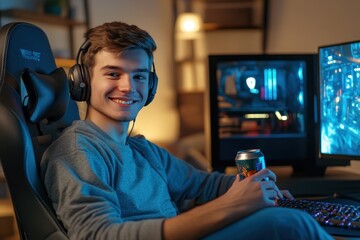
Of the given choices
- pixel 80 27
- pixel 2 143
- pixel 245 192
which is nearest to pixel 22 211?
pixel 2 143

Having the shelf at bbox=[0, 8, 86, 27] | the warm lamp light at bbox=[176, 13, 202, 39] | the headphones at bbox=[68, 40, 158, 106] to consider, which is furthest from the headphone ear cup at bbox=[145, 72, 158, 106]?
the warm lamp light at bbox=[176, 13, 202, 39]

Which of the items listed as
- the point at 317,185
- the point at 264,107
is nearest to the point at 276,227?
the point at 317,185

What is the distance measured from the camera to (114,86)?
43.3 inches

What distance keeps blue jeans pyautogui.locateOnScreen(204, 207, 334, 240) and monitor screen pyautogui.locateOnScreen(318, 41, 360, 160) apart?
1.98 ft

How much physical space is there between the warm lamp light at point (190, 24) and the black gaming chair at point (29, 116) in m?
2.45

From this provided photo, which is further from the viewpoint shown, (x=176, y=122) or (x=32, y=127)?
(x=176, y=122)

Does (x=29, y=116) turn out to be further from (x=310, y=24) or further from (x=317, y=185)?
(x=310, y=24)

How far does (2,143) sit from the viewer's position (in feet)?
3.15

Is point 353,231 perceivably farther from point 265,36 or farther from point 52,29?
point 52,29

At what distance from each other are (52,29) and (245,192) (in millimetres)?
2628

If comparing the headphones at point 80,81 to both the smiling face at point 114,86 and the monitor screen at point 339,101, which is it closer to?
the smiling face at point 114,86

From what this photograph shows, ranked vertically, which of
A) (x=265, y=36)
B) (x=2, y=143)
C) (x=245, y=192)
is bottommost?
(x=245, y=192)

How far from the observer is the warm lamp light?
357 centimetres

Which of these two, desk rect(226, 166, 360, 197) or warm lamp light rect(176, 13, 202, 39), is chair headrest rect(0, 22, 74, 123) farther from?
warm lamp light rect(176, 13, 202, 39)
